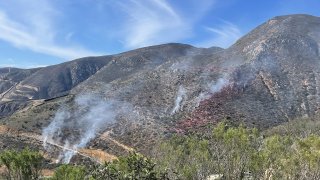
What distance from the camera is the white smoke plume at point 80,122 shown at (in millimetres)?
88188

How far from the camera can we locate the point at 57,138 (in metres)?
89.9

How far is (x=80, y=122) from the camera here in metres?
97.9

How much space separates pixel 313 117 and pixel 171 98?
3111 centimetres


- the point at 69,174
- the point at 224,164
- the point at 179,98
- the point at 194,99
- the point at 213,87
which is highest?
the point at 213,87

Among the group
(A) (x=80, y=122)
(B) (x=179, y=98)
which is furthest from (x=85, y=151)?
(B) (x=179, y=98)

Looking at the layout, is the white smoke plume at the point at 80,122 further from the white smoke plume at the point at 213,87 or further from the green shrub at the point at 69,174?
the green shrub at the point at 69,174

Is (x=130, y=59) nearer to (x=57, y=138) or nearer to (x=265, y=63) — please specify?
(x=265, y=63)

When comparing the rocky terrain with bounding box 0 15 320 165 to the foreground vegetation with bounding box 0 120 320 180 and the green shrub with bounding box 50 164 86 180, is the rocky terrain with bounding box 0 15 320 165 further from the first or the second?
the green shrub with bounding box 50 164 86 180

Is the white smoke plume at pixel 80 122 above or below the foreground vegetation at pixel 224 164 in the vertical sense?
above

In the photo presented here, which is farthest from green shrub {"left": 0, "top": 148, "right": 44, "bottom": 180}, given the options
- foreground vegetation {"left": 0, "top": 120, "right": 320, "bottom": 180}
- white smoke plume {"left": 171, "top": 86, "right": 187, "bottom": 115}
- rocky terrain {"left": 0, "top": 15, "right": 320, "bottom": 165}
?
white smoke plume {"left": 171, "top": 86, "right": 187, "bottom": 115}

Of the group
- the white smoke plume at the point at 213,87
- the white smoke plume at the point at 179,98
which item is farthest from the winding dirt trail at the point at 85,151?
the white smoke plume at the point at 213,87

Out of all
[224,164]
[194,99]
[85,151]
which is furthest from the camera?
[194,99]

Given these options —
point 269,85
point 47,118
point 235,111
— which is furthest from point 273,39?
point 47,118

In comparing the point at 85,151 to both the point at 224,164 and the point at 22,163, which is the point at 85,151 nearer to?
the point at 22,163
